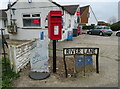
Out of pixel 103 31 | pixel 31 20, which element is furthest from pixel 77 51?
pixel 103 31

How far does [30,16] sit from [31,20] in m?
Result: 0.38

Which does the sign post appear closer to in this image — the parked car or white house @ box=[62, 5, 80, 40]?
white house @ box=[62, 5, 80, 40]

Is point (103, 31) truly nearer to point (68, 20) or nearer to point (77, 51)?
point (68, 20)

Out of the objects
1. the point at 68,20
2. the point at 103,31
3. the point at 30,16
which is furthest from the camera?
the point at 103,31

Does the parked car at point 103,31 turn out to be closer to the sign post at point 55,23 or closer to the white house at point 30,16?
the white house at point 30,16

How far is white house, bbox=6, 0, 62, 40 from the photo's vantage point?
33.9ft

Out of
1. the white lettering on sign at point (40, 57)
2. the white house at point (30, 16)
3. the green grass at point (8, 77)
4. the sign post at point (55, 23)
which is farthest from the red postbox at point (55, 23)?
the white house at point (30, 16)

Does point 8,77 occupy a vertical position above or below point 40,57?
below

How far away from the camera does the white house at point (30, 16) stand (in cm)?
1034

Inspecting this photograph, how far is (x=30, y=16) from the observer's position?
10.8 m

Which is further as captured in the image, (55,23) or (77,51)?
(77,51)

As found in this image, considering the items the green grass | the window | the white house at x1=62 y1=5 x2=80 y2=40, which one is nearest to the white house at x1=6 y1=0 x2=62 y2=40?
the window

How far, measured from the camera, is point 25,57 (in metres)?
4.34

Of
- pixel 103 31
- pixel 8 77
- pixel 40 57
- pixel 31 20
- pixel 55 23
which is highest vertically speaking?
pixel 31 20
